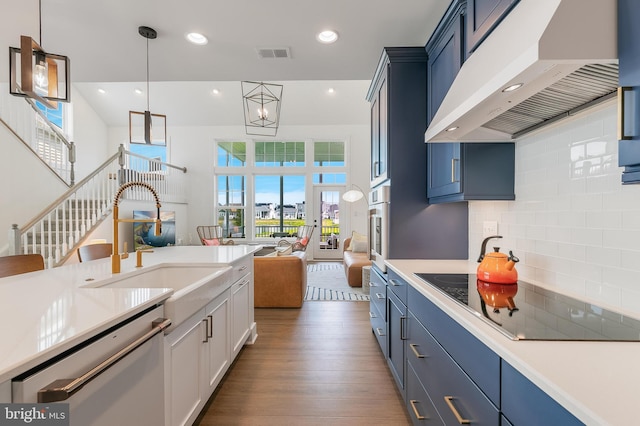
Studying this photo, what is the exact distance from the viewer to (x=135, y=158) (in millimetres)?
6820

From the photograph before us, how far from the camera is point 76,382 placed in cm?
81

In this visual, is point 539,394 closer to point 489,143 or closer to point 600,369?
point 600,369

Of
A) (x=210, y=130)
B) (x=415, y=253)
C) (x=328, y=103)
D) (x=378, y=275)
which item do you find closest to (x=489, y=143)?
(x=415, y=253)

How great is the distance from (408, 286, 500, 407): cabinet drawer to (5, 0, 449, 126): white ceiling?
2.04 m

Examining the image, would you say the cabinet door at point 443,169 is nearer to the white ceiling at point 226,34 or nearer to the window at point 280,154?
the white ceiling at point 226,34

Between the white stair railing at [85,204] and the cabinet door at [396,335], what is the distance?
A: 456cm

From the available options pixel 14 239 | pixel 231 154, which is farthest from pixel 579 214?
pixel 231 154

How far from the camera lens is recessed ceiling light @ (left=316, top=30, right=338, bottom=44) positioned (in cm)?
238

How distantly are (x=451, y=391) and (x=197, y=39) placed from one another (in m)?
2.98

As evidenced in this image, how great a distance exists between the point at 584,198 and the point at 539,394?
3.66 ft

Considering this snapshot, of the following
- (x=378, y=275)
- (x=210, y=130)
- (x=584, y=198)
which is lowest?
(x=378, y=275)

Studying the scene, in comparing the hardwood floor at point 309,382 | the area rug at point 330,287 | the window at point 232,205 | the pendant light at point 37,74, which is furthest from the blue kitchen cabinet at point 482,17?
the window at point 232,205

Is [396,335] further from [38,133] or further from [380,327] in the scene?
[38,133]

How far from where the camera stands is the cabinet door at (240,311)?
7.93ft
